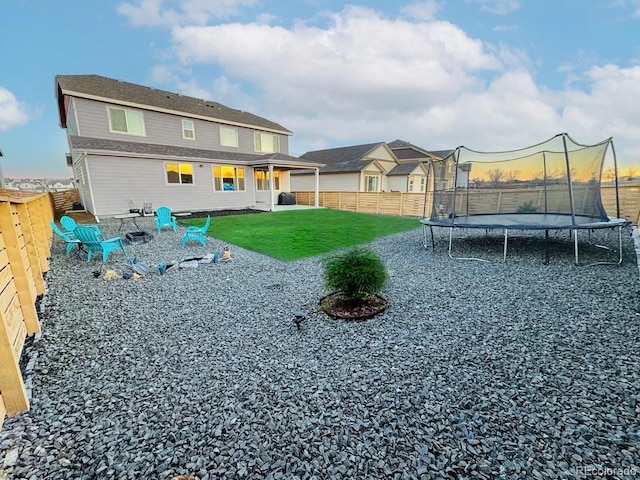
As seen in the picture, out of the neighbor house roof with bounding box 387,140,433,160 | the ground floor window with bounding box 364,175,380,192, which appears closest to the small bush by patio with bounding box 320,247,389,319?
the ground floor window with bounding box 364,175,380,192

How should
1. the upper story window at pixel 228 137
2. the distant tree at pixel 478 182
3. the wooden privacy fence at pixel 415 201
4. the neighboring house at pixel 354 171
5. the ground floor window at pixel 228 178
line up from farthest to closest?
the neighboring house at pixel 354 171, the upper story window at pixel 228 137, the ground floor window at pixel 228 178, the wooden privacy fence at pixel 415 201, the distant tree at pixel 478 182

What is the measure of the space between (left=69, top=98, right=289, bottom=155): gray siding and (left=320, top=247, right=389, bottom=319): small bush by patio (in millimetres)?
14691

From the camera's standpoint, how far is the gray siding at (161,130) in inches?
486

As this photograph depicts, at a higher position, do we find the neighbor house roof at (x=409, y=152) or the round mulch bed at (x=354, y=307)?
the neighbor house roof at (x=409, y=152)

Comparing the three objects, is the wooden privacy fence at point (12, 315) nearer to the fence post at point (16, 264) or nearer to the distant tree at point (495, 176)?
the fence post at point (16, 264)

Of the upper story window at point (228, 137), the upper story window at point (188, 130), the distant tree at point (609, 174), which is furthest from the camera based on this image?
the upper story window at point (228, 137)

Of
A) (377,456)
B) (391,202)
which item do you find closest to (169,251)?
(377,456)

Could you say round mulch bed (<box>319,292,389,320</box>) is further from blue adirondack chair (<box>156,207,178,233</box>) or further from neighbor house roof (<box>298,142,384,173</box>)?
neighbor house roof (<box>298,142,384,173</box>)

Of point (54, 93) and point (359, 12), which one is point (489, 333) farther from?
point (54, 93)

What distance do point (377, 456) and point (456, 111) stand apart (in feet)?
80.3

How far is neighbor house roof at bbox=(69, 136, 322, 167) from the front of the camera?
1180cm

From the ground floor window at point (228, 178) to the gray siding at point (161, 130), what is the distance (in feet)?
6.05

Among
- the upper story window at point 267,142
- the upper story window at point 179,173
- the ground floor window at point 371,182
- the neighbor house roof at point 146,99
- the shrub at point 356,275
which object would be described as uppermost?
the neighbor house roof at point 146,99

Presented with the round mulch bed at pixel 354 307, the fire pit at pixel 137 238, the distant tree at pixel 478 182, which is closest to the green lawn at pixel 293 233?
the fire pit at pixel 137 238
